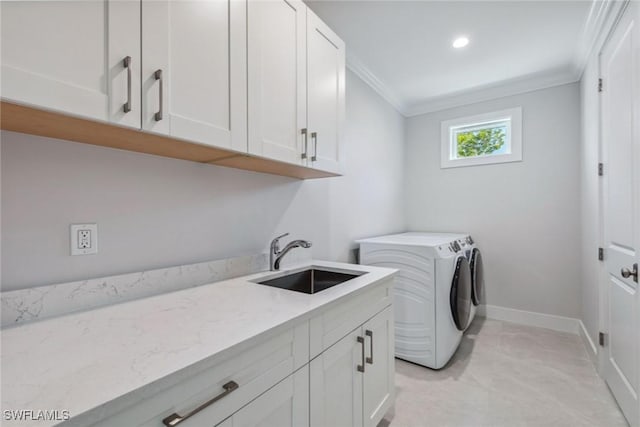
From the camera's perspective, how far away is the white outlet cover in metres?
1.02

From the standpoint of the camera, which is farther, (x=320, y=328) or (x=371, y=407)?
(x=371, y=407)

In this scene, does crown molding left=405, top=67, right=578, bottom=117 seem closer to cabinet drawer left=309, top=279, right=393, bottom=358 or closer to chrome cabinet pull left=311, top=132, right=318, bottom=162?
chrome cabinet pull left=311, top=132, right=318, bottom=162

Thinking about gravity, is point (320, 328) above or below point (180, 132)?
below

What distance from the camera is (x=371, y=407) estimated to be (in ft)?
4.81

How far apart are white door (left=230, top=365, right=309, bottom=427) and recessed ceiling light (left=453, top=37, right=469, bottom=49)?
8.50 feet

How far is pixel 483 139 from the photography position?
342cm

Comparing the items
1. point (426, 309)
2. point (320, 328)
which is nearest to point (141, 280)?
point (320, 328)

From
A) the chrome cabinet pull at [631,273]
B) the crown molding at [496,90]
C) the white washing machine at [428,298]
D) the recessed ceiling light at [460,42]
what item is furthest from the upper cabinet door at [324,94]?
the crown molding at [496,90]

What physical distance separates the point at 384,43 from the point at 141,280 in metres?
2.38

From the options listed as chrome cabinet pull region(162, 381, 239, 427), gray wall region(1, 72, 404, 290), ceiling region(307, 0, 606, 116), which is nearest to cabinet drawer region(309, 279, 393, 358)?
chrome cabinet pull region(162, 381, 239, 427)

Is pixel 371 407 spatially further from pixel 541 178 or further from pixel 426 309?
pixel 541 178

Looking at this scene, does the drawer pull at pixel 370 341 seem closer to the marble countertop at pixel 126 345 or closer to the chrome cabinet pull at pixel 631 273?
the marble countertop at pixel 126 345

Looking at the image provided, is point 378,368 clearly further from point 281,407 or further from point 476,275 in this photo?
point 476,275

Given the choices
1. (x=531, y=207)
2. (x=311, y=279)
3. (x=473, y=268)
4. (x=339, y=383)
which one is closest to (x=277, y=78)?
(x=311, y=279)
